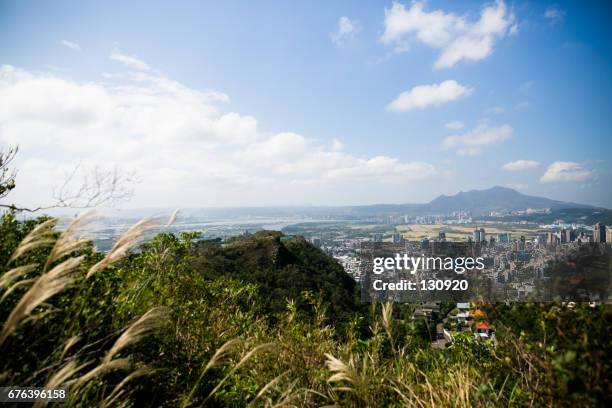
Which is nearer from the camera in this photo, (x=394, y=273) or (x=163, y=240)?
(x=163, y=240)

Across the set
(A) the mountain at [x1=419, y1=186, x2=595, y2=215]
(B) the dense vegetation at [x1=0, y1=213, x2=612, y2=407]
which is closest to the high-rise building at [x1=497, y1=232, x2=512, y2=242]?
(B) the dense vegetation at [x1=0, y1=213, x2=612, y2=407]

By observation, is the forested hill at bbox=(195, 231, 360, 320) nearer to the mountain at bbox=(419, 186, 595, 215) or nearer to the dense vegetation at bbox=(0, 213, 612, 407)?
the dense vegetation at bbox=(0, 213, 612, 407)

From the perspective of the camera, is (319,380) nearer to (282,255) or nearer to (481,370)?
(481,370)

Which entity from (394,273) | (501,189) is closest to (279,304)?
(394,273)

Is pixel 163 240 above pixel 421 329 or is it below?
above

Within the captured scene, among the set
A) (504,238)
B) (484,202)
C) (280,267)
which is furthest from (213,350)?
(484,202)

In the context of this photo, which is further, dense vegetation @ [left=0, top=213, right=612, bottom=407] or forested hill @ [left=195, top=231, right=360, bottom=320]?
forested hill @ [left=195, top=231, right=360, bottom=320]
